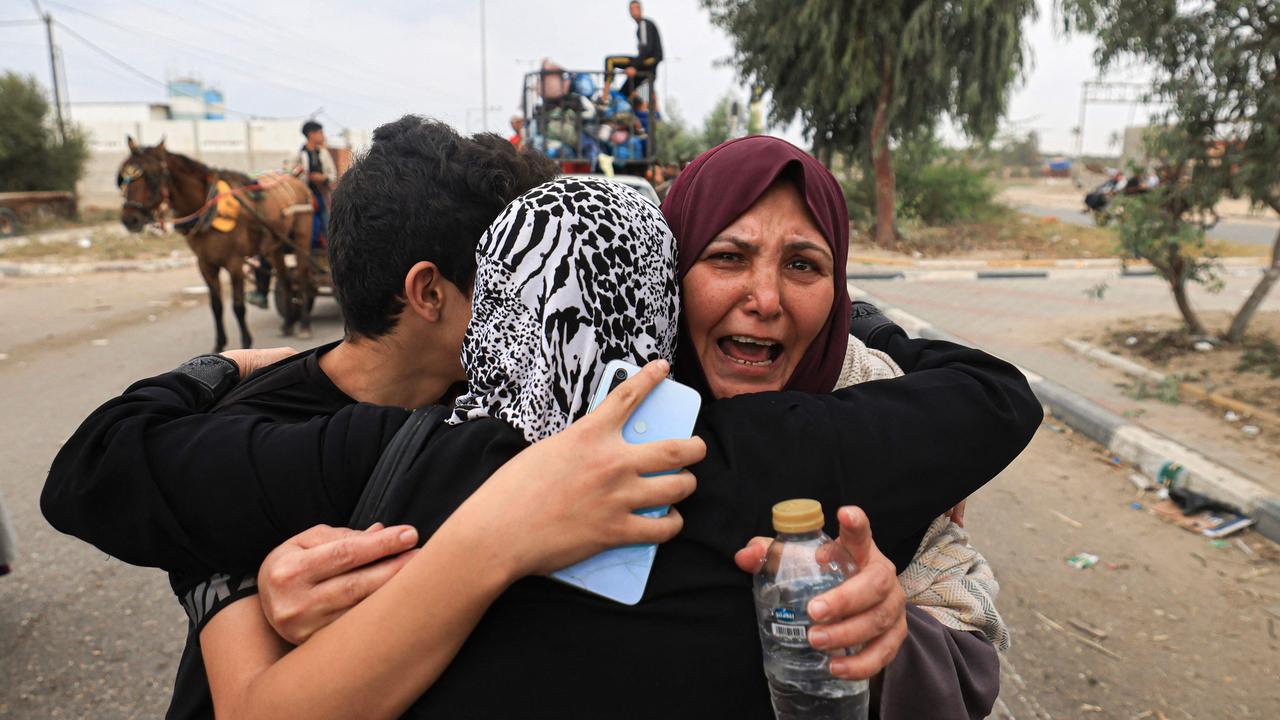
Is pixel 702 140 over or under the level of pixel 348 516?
over

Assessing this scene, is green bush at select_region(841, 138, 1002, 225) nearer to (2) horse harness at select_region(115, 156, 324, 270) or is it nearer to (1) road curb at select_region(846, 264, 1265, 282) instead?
(1) road curb at select_region(846, 264, 1265, 282)

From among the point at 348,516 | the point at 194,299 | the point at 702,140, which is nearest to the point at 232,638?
the point at 348,516

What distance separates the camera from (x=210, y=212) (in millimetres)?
8531

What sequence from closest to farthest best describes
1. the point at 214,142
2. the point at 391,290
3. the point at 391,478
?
the point at 391,478, the point at 391,290, the point at 214,142

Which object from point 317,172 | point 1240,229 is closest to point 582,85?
point 317,172

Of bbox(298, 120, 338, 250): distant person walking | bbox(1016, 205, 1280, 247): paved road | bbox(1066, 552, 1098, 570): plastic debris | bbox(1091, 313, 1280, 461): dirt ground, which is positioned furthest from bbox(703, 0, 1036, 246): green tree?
bbox(1066, 552, 1098, 570): plastic debris

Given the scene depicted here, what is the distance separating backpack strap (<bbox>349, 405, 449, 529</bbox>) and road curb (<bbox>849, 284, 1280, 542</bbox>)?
15.8 ft

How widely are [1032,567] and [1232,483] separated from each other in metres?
1.50

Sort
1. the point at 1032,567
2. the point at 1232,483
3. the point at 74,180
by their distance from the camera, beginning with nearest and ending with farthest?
the point at 1032,567 < the point at 1232,483 < the point at 74,180

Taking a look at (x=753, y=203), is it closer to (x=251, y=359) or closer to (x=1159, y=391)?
(x=251, y=359)

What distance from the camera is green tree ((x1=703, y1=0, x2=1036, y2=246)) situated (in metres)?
16.8

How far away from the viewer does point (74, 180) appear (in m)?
29.2

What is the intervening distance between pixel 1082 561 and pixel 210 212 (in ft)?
26.2

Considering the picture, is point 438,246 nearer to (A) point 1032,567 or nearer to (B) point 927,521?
(B) point 927,521
